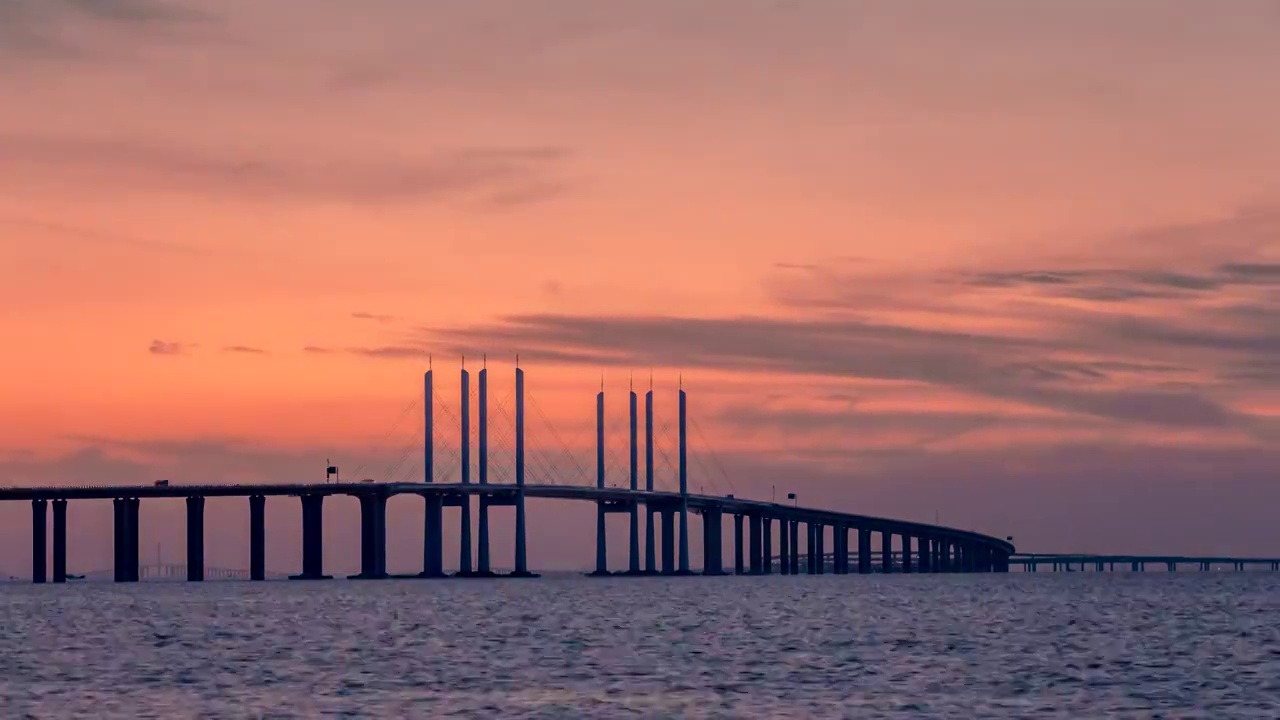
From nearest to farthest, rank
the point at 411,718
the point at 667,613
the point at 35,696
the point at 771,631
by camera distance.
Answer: the point at 411,718 < the point at 35,696 < the point at 771,631 < the point at 667,613

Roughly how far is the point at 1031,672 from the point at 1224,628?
38.0 metres

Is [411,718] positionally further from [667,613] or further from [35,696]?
[667,613]

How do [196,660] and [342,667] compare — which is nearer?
[342,667]

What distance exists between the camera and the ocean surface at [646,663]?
177 feet

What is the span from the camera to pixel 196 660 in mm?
74938

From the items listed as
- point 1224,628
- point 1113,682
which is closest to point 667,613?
point 1224,628

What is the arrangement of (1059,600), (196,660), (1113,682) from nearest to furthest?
(1113,682) < (196,660) < (1059,600)

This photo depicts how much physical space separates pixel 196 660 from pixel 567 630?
81.4ft

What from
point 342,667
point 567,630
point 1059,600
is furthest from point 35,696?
point 1059,600

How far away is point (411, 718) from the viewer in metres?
49.9

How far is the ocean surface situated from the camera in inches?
2120

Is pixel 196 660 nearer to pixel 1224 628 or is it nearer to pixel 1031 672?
pixel 1031 672

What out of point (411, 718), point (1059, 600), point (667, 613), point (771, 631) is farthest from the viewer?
point (1059, 600)

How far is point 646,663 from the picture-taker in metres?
69.4
